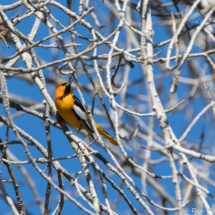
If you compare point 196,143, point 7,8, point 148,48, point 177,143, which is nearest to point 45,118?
point 7,8

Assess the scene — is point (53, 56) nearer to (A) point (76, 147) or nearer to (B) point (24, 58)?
(B) point (24, 58)

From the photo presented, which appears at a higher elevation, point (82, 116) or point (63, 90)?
point (63, 90)

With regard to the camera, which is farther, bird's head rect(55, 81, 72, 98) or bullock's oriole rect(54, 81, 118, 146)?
bird's head rect(55, 81, 72, 98)

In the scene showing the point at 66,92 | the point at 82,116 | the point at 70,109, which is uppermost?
the point at 66,92

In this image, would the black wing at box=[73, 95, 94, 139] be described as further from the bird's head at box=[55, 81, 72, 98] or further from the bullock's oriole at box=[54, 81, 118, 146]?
the bird's head at box=[55, 81, 72, 98]

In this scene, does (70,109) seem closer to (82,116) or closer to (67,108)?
(67,108)

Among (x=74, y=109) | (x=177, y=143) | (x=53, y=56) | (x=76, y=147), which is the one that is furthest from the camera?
(x=53, y=56)

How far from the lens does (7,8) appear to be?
11.8 ft

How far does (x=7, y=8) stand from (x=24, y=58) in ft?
2.27

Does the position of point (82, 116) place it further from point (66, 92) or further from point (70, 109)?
point (66, 92)

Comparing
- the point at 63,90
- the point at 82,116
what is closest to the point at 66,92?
the point at 63,90

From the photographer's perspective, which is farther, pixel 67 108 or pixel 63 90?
pixel 63 90

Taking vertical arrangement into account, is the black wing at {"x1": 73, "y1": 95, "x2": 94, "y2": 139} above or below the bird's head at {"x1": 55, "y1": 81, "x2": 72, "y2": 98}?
below

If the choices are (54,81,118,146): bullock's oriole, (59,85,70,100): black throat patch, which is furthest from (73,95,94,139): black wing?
(59,85,70,100): black throat patch
